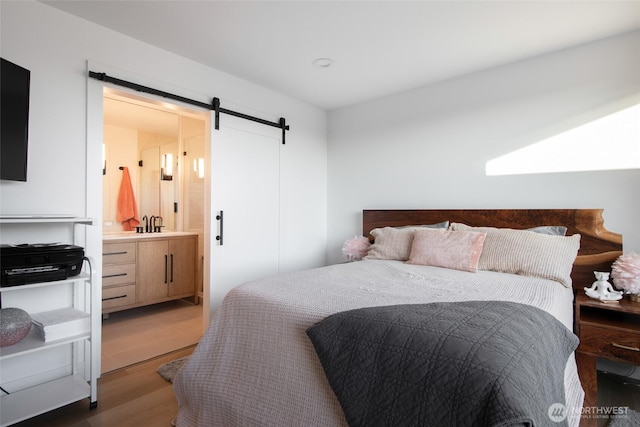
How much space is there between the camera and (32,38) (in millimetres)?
2066

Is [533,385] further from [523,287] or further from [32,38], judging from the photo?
[32,38]

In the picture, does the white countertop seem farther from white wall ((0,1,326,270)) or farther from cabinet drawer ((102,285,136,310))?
white wall ((0,1,326,270))

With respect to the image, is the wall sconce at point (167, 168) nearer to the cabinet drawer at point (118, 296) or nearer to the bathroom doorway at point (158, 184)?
the bathroom doorway at point (158, 184)

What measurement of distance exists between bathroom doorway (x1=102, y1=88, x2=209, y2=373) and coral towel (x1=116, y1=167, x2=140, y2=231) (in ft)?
0.19

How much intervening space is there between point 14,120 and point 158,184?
3.01 metres

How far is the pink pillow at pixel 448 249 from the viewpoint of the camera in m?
2.41

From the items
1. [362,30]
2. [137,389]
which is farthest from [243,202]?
[362,30]

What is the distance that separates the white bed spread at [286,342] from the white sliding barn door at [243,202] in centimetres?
122

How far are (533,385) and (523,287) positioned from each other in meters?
1.06

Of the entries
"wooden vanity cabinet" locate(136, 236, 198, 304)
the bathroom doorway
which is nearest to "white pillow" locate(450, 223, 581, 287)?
the bathroom doorway

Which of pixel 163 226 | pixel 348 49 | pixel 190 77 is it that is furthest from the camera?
pixel 163 226

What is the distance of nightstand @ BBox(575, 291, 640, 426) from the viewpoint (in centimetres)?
186

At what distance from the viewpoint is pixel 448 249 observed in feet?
8.22

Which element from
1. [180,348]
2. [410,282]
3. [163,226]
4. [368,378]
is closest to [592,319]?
[410,282]
